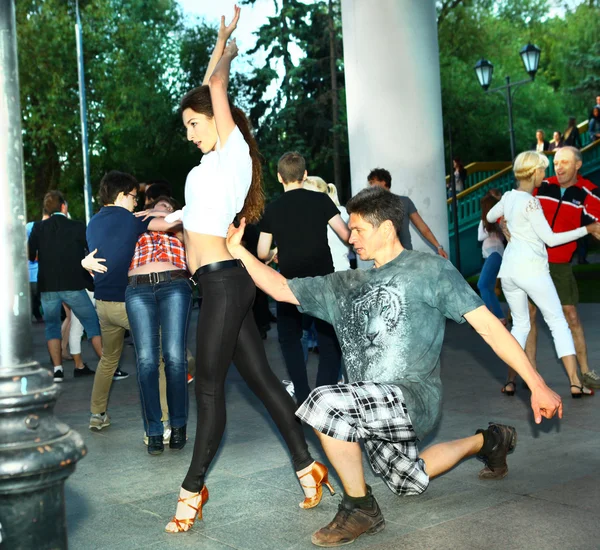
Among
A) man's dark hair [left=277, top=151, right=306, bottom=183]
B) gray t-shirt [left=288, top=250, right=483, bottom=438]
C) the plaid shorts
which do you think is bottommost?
the plaid shorts

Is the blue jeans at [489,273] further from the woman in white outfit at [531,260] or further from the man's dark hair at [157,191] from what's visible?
the man's dark hair at [157,191]

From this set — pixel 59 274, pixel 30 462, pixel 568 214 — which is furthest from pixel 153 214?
pixel 59 274

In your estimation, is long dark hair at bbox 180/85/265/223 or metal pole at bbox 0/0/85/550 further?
long dark hair at bbox 180/85/265/223

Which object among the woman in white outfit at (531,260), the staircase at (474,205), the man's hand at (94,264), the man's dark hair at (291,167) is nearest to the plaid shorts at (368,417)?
the man's hand at (94,264)

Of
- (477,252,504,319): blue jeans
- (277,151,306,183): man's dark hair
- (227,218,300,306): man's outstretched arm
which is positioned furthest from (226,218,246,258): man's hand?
(477,252,504,319): blue jeans

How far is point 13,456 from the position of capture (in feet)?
8.59

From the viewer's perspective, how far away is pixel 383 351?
14.4ft

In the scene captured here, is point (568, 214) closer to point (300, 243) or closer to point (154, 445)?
point (300, 243)

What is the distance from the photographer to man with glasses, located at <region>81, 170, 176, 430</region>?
21.8 feet

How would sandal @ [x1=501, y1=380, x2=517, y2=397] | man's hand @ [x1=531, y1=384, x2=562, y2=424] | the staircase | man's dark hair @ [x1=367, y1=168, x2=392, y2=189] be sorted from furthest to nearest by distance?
the staircase
man's dark hair @ [x1=367, y1=168, x2=392, y2=189]
sandal @ [x1=501, y1=380, x2=517, y2=397]
man's hand @ [x1=531, y1=384, x2=562, y2=424]

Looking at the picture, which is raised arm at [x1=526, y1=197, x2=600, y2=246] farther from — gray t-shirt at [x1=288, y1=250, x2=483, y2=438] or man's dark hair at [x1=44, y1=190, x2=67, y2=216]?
man's dark hair at [x1=44, y1=190, x2=67, y2=216]

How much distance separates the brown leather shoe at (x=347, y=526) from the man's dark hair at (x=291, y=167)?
133 inches

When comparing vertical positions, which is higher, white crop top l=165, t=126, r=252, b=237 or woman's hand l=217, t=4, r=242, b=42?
woman's hand l=217, t=4, r=242, b=42

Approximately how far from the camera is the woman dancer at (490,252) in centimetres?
1002
